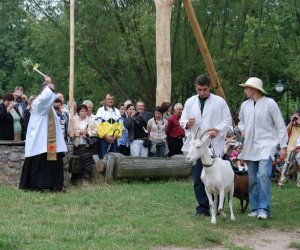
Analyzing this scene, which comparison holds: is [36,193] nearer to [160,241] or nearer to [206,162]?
[206,162]

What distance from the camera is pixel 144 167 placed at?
551 inches

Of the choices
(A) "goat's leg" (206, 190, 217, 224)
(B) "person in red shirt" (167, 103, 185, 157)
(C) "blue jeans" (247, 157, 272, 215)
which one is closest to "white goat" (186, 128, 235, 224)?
(A) "goat's leg" (206, 190, 217, 224)

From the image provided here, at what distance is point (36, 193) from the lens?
1128 cm

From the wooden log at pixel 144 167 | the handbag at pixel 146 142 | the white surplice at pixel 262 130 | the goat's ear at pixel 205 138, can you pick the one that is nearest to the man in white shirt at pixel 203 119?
the goat's ear at pixel 205 138

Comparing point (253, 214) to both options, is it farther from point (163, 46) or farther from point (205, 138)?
point (163, 46)

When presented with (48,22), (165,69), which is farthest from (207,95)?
(48,22)

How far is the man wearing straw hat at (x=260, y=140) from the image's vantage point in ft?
30.4

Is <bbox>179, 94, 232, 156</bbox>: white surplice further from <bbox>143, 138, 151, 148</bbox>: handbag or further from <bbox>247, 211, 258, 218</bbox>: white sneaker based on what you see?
<bbox>143, 138, 151, 148</bbox>: handbag

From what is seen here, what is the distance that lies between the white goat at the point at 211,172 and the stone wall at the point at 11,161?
4.59 m

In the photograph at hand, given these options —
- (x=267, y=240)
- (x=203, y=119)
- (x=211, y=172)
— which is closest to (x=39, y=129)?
(x=203, y=119)

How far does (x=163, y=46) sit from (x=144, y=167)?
4.42m

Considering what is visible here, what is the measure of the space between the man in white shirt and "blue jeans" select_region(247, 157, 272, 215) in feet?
1.87

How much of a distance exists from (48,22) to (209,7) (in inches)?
258

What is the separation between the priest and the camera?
1155 centimetres
